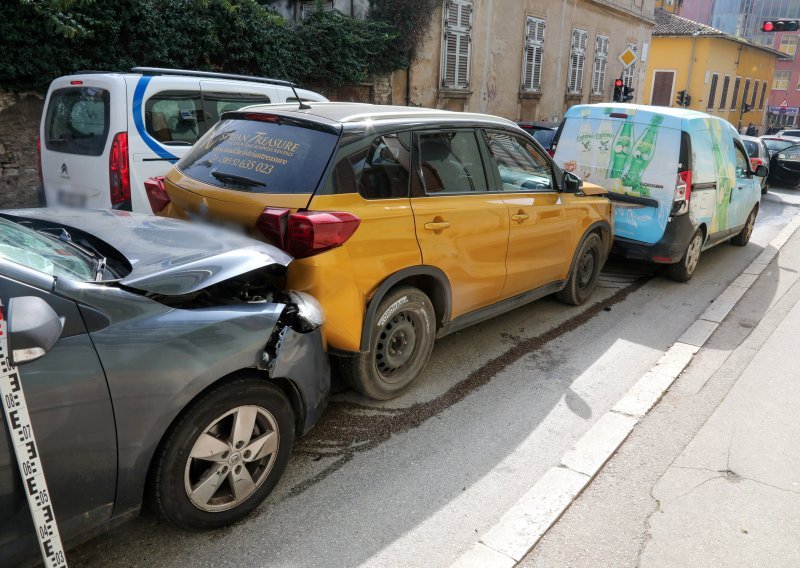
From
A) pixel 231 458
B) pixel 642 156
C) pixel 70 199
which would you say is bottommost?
pixel 231 458

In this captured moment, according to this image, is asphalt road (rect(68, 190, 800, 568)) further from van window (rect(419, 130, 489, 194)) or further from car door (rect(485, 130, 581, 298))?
van window (rect(419, 130, 489, 194))

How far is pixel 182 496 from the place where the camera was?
2.60 m

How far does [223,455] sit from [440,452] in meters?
1.33

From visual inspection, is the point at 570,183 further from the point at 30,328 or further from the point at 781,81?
the point at 781,81

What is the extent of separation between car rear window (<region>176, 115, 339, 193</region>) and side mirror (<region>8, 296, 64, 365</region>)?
5.45 feet

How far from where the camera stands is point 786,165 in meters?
17.7

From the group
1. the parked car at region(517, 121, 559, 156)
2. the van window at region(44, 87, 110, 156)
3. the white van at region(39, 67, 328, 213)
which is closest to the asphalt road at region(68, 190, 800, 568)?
the white van at region(39, 67, 328, 213)

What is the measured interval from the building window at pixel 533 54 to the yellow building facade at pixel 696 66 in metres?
19.0

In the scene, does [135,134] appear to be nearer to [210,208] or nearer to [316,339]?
[210,208]

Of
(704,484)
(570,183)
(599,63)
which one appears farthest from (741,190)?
(599,63)

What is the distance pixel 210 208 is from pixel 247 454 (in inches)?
61.9

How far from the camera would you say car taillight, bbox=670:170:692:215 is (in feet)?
21.1

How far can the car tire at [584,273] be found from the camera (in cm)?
584

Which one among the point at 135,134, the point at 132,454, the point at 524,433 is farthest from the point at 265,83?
the point at 132,454
